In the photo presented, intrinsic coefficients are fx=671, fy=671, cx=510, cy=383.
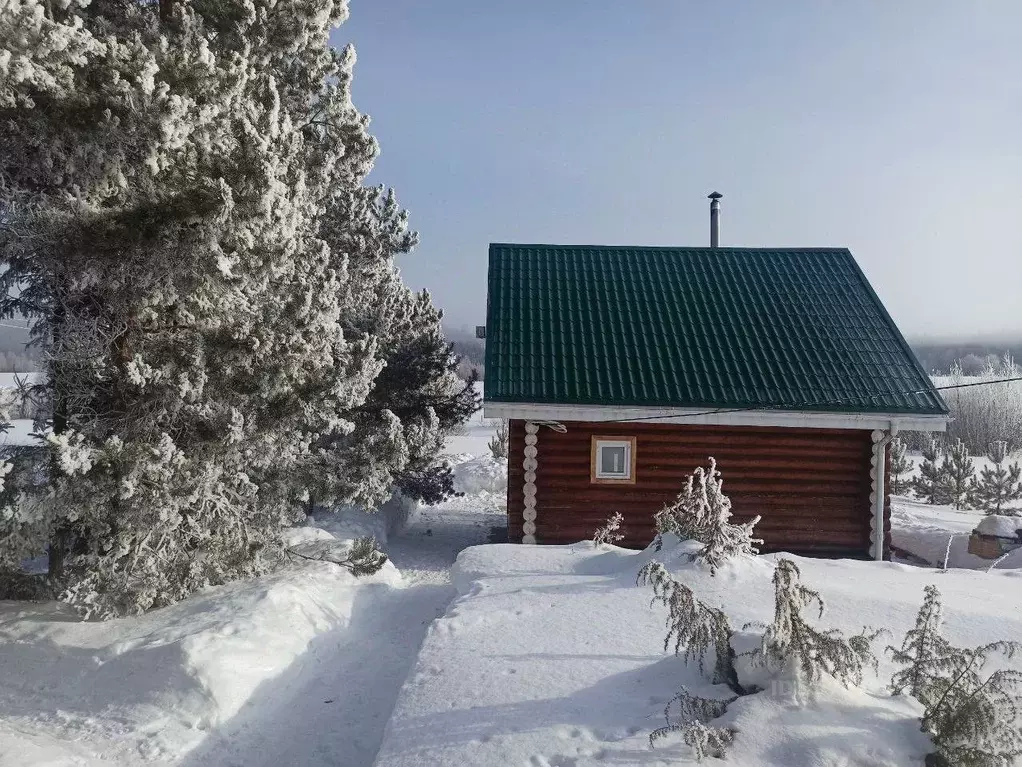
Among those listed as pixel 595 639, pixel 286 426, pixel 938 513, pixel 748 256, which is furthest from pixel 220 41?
pixel 938 513

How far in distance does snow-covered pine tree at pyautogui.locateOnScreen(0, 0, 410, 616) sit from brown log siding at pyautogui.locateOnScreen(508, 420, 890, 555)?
4164 mm

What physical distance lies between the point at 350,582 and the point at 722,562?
4.76 meters

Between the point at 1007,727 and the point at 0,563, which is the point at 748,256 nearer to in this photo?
the point at 1007,727

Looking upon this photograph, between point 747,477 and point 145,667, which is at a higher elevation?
point 747,477

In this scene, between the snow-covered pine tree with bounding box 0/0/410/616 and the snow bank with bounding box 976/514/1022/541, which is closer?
the snow-covered pine tree with bounding box 0/0/410/616

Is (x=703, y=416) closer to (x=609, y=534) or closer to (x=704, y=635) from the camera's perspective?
(x=609, y=534)

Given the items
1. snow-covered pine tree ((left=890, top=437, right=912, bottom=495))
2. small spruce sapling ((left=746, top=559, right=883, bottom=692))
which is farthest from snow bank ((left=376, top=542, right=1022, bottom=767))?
snow-covered pine tree ((left=890, top=437, right=912, bottom=495))

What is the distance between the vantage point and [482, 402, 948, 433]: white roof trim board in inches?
432

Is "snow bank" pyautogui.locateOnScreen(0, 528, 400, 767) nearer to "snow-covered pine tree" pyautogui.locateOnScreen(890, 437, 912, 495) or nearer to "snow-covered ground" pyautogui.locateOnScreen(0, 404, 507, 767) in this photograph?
"snow-covered ground" pyautogui.locateOnScreen(0, 404, 507, 767)

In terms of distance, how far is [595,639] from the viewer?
6148 millimetres

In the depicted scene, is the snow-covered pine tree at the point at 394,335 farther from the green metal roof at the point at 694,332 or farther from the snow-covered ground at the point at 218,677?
the snow-covered ground at the point at 218,677

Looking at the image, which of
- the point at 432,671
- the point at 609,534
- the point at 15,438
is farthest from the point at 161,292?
the point at 15,438

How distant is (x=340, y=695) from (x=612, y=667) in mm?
2710

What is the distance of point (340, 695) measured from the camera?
21.1 feet
